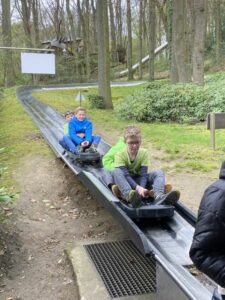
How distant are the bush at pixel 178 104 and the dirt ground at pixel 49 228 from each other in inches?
237

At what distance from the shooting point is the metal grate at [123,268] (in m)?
4.63

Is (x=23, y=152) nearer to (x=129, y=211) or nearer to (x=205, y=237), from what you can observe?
(x=129, y=211)

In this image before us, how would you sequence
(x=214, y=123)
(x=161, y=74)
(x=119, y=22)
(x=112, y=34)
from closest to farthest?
(x=214, y=123), (x=161, y=74), (x=119, y=22), (x=112, y=34)

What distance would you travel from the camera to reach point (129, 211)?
17.0 feet

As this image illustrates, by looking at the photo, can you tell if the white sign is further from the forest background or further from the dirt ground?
the dirt ground

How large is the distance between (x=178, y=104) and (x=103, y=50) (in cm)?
484

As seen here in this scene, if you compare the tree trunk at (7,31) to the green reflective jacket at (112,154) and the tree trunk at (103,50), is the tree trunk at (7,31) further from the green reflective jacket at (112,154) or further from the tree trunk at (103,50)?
the green reflective jacket at (112,154)

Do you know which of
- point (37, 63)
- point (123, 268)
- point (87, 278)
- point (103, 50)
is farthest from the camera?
point (103, 50)

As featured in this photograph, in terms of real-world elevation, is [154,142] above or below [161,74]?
below

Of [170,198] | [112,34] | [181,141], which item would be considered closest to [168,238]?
[170,198]

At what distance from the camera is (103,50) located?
1789 centimetres

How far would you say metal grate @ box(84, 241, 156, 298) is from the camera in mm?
4633

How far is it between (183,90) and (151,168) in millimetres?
6633

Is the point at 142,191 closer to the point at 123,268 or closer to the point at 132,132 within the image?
the point at 132,132
